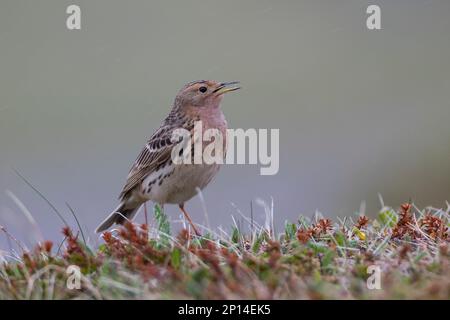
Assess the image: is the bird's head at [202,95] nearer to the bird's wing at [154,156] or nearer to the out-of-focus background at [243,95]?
the bird's wing at [154,156]

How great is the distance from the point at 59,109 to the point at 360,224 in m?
16.8

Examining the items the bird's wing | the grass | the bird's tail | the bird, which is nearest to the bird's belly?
the bird

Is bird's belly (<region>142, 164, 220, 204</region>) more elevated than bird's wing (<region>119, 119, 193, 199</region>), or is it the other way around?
bird's wing (<region>119, 119, 193, 199</region>)

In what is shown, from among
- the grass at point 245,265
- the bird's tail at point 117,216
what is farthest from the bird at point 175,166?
the grass at point 245,265

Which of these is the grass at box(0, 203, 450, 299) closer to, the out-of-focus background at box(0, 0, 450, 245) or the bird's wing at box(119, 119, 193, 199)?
the bird's wing at box(119, 119, 193, 199)

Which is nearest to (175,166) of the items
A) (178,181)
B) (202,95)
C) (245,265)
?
(178,181)

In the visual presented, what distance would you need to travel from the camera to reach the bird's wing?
30.3ft

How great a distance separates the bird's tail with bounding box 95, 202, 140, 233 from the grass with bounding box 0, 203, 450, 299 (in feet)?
8.08

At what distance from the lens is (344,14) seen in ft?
102

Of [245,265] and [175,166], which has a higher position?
[175,166]

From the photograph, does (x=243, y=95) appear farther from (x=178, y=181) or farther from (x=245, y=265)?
(x=245, y=265)

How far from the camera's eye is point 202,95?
9.59 m

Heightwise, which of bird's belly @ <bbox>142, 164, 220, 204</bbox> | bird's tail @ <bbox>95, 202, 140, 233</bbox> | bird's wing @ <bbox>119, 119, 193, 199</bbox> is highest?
bird's wing @ <bbox>119, 119, 193, 199</bbox>

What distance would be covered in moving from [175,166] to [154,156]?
0.45 meters
